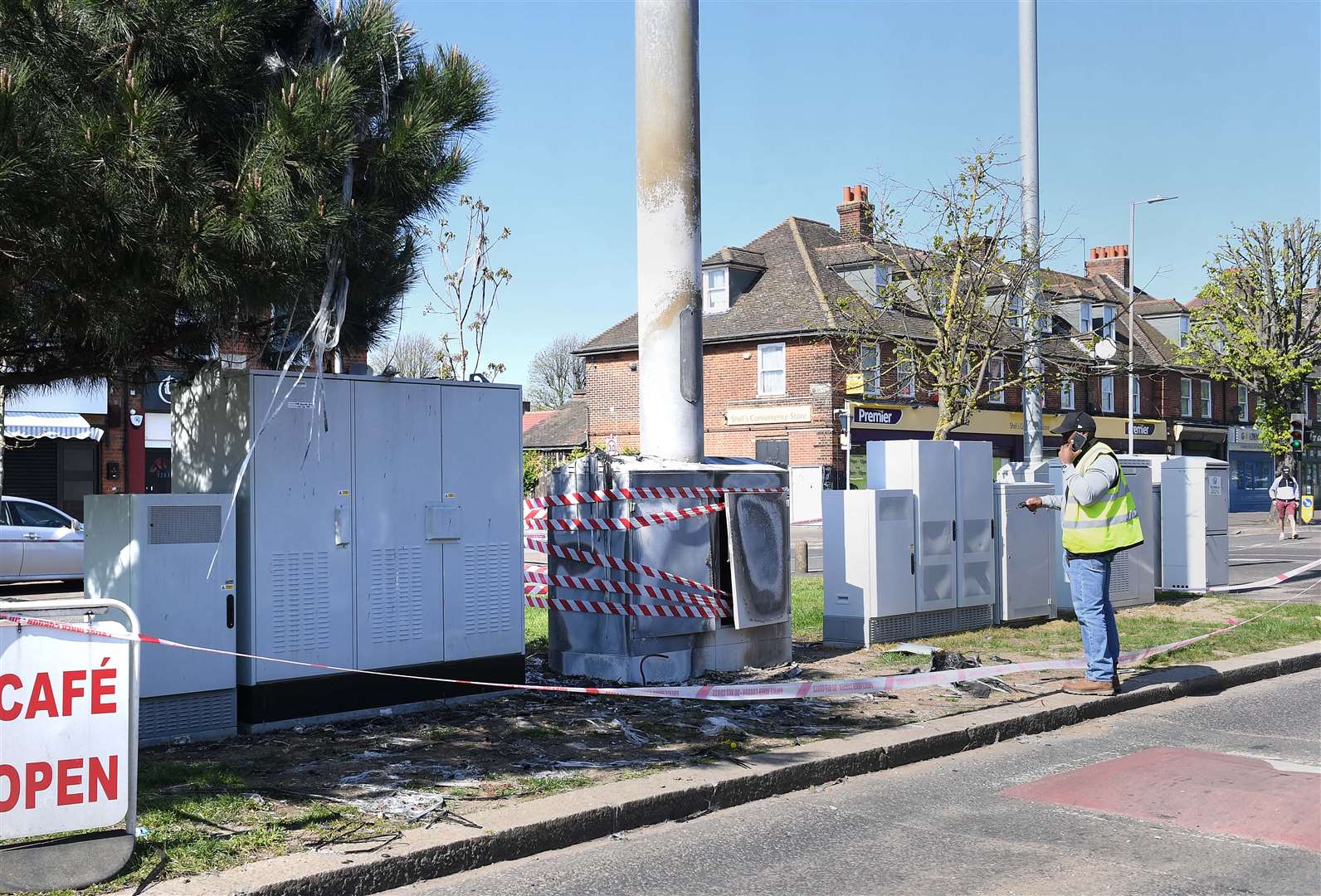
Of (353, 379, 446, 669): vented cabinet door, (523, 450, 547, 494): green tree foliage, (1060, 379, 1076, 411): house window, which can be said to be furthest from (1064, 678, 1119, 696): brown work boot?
(1060, 379, 1076, 411): house window

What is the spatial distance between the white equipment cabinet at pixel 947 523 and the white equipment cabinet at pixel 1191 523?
4617 millimetres

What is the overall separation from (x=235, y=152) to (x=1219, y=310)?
43.4m

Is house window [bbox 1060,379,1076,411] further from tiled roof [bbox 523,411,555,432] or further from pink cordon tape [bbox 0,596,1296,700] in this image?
pink cordon tape [bbox 0,596,1296,700]

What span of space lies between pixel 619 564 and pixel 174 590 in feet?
10.6

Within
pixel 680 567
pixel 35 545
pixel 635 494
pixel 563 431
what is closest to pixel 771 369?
pixel 563 431

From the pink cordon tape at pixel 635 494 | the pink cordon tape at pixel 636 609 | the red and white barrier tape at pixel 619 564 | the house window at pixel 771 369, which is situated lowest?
the pink cordon tape at pixel 636 609

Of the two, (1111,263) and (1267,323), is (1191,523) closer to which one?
(1267,323)

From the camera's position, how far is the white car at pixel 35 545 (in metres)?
19.7

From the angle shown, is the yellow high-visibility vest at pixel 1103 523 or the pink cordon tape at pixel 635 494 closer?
the yellow high-visibility vest at pixel 1103 523

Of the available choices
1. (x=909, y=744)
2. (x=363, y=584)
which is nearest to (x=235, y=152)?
(x=363, y=584)

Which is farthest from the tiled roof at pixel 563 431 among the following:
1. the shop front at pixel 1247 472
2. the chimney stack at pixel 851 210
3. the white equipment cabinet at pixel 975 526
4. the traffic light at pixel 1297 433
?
the white equipment cabinet at pixel 975 526

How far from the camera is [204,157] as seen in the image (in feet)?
20.8

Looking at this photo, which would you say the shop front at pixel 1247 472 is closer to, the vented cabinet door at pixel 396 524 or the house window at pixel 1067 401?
the house window at pixel 1067 401

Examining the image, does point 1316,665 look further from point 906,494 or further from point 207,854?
point 207,854
